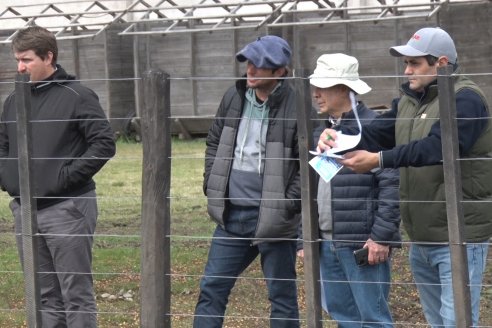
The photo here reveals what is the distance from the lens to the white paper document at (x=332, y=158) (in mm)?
5461

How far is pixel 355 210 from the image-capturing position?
19.0 ft

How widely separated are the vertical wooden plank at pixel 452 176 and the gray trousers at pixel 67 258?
1.98 m

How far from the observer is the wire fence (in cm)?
824

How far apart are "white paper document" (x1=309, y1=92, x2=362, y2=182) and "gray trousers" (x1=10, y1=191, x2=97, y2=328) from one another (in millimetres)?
1448

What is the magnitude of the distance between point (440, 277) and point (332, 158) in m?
0.72

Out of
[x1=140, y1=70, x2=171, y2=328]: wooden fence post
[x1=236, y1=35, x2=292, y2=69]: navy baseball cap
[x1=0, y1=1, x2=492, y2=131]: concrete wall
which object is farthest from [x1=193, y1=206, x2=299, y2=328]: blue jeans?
[x1=0, y1=1, x2=492, y2=131]: concrete wall

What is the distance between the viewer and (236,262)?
6258mm

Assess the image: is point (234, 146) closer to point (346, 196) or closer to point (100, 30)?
point (346, 196)

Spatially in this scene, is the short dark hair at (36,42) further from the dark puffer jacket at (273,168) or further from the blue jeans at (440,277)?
the blue jeans at (440,277)

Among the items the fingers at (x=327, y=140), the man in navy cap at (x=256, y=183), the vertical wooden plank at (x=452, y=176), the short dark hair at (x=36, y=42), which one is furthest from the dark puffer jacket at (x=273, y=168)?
the short dark hair at (x=36, y=42)

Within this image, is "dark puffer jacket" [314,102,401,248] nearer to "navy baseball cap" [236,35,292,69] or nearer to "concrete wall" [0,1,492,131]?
"navy baseball cap" [236,35,292,69]

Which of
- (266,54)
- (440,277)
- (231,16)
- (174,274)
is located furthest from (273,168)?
(231,16)

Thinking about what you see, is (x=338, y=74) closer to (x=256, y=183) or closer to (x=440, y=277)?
(x=256, y=183)

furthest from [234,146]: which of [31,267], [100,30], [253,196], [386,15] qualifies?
[100,30]
